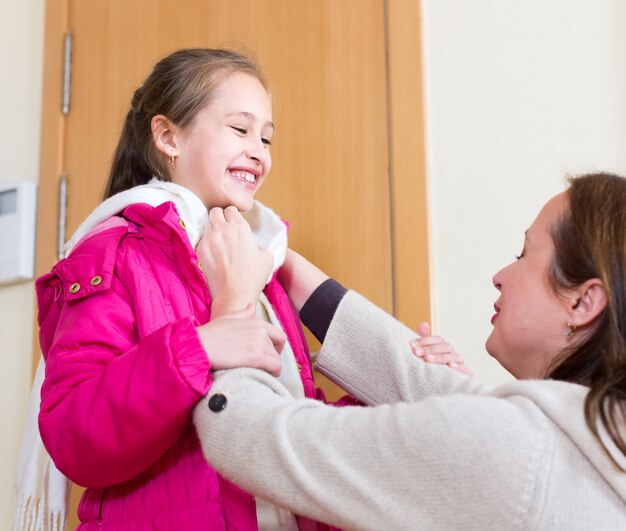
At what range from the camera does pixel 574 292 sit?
1.04m

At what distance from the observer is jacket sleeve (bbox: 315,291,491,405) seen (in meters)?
1.28

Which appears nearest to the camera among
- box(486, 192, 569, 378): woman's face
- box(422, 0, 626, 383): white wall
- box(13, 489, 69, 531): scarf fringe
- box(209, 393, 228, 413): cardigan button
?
box(209, 393, 228, 413): cardigan button

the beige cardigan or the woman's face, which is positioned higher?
the woman's face

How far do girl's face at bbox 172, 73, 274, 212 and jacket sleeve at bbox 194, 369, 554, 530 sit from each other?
499 millimetres

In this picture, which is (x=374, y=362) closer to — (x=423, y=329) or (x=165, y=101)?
(x=423, y=329)

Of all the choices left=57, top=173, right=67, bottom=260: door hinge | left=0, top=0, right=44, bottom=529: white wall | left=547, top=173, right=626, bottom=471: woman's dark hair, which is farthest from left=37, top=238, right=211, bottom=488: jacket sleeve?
left=0, top=0, right=44, bottom=529: white wall

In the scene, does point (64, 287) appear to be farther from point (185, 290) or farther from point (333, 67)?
point (333, 67)

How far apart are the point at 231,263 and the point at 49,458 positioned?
42 centimetres

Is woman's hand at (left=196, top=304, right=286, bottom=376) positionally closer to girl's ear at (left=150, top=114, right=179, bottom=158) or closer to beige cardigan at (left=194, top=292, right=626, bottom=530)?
beige cardigan at (left=194, top=292, right=626, bottom=530)

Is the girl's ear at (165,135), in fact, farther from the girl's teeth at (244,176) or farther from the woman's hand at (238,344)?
the woman's hand at (238,344)

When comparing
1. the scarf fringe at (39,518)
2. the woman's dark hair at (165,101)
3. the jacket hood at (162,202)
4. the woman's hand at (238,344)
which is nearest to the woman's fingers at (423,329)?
the jacket hood at (162,202)

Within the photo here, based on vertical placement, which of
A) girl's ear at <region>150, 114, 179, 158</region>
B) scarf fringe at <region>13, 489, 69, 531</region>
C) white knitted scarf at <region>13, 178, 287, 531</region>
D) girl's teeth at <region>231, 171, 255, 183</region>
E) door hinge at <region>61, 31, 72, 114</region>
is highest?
door hinge at <region>61, 31, 72, 114</region>

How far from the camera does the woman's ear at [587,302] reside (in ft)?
3.26

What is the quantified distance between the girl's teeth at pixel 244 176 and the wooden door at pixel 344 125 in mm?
313
